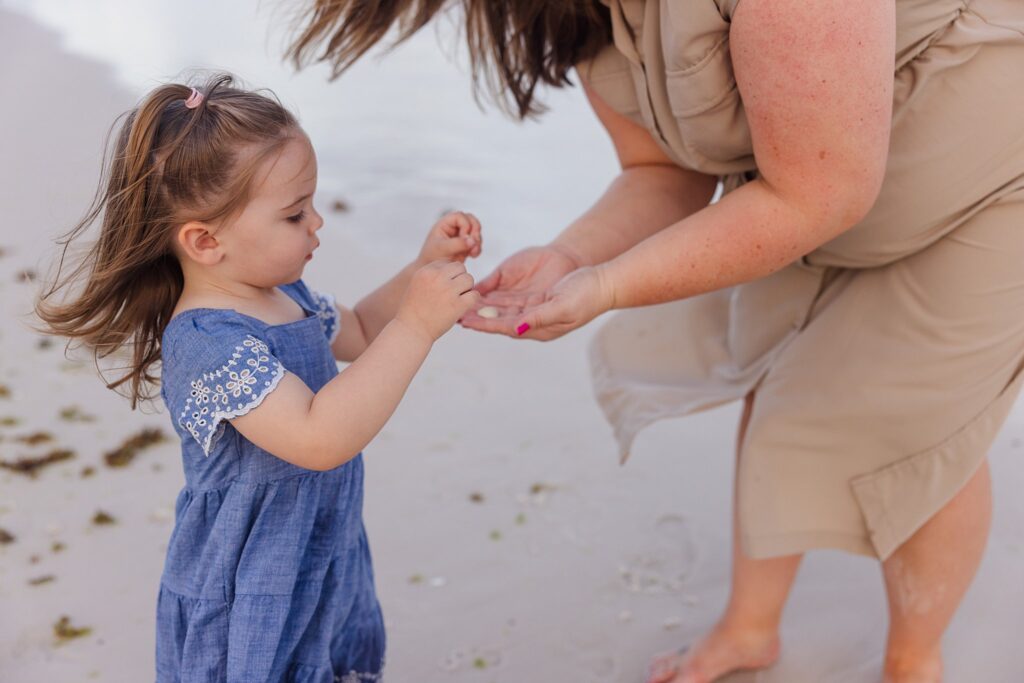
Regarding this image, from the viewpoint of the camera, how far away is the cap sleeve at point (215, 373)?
1.60 metres

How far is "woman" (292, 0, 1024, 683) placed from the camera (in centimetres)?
170

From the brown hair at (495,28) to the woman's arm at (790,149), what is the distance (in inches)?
17.2

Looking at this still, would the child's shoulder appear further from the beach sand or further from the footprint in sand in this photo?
the footprint in sand

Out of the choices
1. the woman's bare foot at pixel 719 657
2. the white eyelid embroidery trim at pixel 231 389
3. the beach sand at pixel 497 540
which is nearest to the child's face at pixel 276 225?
the white eyelid embroidery trim at pixel 231 389

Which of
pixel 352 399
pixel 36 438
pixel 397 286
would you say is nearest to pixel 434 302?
pixel 352 399

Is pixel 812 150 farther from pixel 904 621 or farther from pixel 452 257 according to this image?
pixel 904 621

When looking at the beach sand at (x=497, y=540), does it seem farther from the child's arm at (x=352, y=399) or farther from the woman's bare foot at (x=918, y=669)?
the child's arm at (x=352, y=399)

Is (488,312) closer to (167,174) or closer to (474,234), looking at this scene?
(474,234)

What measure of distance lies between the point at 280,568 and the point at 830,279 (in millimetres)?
1124

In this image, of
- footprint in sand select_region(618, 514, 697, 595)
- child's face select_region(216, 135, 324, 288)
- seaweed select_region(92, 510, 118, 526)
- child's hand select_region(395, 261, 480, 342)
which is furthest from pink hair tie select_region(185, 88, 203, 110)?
footprint in sand select_region(618, 514, 697, 595)

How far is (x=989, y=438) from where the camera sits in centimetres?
201

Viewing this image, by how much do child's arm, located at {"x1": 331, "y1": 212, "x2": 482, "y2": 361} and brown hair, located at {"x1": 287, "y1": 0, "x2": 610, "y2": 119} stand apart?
41cm

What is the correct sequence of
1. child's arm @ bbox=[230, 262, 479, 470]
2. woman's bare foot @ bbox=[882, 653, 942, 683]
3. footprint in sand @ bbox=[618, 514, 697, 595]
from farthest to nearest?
footprint in sand @ bbox=[618, 514, 697, 595] → woman's bare foot @ bbox=[882, 653, 942, 683] → child's arm @ bbox=[230, 262, 479, 470]

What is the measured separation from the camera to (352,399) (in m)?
1.61
